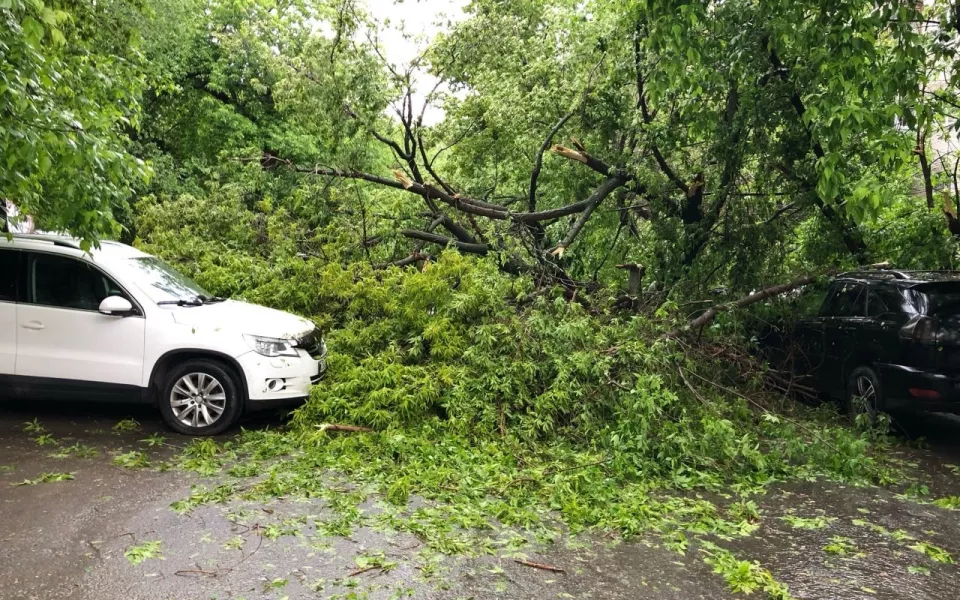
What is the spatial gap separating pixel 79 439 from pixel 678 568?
5.30 metres

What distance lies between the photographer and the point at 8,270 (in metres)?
6.85

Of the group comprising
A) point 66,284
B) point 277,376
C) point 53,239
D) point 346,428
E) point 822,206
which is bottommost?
point 346,428

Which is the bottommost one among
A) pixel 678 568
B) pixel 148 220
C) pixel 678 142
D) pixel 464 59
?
pixel 678 568

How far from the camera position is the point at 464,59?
14.4m

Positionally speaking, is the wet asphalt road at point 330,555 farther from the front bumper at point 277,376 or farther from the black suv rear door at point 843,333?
the black suv rear door at point 843,333

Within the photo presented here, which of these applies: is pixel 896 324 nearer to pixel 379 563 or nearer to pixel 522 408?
pixel 522 408

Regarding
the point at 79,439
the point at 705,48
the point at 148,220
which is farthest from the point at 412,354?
the point at 148,220

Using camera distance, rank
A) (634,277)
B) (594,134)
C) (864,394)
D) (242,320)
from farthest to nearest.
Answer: (594,134) < (634,277) < (864,394) < (242,320)

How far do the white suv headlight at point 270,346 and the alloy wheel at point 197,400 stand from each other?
477mm

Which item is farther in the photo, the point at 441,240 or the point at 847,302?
the point at 441,240

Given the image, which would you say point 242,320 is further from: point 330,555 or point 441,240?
point 441,240

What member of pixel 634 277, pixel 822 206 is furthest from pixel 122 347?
pixel 822 206

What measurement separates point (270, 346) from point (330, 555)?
121 inches

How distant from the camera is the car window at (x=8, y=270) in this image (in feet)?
22.4
